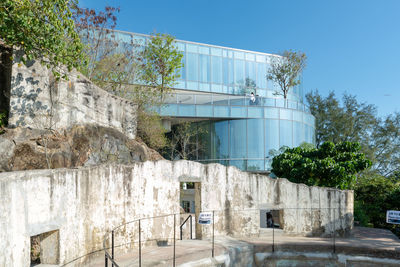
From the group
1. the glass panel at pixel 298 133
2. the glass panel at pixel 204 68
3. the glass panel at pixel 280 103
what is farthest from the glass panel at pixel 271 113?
the glass panel at pixel 204 68

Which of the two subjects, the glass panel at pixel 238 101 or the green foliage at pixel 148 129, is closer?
the green foliage at pixel 148 129

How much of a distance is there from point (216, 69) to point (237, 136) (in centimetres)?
689

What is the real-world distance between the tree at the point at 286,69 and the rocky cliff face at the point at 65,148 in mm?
19055

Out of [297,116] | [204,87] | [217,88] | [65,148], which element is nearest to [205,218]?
[65,148]

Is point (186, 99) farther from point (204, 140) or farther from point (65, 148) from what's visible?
point (65, 148)

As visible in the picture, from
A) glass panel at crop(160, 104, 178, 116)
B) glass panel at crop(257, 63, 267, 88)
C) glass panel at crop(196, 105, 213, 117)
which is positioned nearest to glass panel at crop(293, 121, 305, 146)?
glass panel at crop(257, 63, 267, 88)

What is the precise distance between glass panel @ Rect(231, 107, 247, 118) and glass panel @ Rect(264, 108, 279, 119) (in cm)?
150

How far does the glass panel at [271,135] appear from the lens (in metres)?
26.6

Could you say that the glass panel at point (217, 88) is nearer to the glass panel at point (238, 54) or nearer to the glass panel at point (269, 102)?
the glass panel at point (238, 54)

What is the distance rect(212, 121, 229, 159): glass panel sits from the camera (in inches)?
1049

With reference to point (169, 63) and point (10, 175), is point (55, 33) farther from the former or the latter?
point (169, 63)

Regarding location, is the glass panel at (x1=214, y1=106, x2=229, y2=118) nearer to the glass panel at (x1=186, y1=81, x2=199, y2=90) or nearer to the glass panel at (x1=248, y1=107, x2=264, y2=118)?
the glass panel at (x1=248, y1=107, x2=264, y2=118)

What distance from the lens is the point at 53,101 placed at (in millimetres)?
12961

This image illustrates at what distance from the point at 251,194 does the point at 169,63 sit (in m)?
11.1
